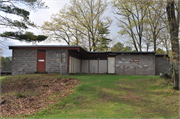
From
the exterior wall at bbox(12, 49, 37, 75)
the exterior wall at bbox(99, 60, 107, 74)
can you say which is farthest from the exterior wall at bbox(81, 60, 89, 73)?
the exterior wall at bbox(12, 49, 37, 75)

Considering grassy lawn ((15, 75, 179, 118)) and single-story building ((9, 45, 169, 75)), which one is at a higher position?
single-story building ((9, 45, 169, 75))

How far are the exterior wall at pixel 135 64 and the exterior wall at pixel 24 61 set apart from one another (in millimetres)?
9648

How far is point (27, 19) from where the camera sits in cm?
1076

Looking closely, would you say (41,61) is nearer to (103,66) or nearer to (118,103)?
(103,66)

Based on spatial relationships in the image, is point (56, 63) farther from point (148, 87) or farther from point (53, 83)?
point (148, 87)

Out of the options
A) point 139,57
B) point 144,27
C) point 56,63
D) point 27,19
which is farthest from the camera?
point 144,27

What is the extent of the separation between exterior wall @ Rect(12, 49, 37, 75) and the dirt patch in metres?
3.51

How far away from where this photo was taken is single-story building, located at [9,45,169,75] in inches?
597

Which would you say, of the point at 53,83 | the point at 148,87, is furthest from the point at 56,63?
the point at 148,87

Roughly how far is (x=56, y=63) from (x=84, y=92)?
7191 millimetres

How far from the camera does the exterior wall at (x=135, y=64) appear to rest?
1816cm

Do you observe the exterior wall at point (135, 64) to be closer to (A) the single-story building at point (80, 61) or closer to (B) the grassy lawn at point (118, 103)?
(A) the single-story building at point (80, 61)

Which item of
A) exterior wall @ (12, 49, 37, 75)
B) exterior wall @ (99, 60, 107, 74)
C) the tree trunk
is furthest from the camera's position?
exterior wall @ (99, 60, 107, 74)

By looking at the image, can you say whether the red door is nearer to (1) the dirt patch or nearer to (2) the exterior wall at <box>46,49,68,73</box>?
(2) the exterior wall at <box>46,49,68,73</box>
